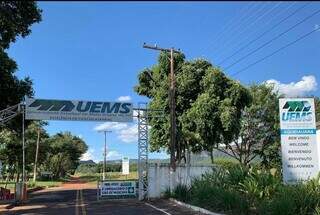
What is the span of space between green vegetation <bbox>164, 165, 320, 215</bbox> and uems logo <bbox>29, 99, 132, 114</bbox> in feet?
30.7

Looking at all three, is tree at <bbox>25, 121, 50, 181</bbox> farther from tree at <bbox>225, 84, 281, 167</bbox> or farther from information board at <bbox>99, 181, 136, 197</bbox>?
information board at <bbox>99, 181, 136, 197</bbox>

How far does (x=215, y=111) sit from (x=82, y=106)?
41.7ft

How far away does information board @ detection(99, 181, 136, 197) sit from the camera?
36.6 metres

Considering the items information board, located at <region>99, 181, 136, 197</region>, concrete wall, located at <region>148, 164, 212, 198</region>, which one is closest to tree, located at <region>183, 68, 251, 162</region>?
concrete wall, located at <region>148, 164, 212, 198</region>

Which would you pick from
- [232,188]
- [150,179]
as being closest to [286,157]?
[232,188]

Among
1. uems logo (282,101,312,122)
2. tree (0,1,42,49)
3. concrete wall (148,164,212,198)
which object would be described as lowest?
concrete wall (148,164,212,198)

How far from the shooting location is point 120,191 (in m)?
37.2

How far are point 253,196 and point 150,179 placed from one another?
15.4 meters

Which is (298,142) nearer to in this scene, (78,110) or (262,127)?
(78,110)

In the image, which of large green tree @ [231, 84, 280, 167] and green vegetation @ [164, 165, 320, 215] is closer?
green vegetation @ [164, 165, 320, 215]

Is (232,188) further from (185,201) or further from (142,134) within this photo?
(142,134)

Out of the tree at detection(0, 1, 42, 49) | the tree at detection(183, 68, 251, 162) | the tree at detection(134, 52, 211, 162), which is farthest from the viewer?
the tree at detection(134, 52, 211, 162)

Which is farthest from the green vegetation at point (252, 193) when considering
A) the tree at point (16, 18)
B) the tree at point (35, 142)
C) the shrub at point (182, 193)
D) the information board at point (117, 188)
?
the tree at point (35, 142)

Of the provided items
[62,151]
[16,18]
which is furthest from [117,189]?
[62,151]
